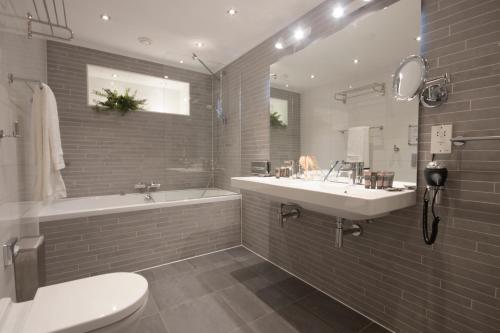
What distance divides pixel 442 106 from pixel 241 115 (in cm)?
219

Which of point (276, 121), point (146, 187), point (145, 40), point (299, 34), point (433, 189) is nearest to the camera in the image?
point (433, 189)

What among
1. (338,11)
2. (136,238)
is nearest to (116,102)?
(136,238)

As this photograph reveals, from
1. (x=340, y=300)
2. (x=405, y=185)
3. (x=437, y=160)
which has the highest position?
(x=437, y=160)

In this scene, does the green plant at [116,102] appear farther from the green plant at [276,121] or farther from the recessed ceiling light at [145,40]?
the green plant at [276,121]

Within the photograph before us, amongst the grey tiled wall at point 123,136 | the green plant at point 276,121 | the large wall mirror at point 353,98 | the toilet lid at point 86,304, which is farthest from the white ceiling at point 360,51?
the toilet lid at point 86,304

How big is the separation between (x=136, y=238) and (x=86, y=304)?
133cm

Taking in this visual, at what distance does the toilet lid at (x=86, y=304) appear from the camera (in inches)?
39.4

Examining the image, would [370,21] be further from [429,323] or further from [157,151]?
[157,151]

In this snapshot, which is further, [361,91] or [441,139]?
[361,91]

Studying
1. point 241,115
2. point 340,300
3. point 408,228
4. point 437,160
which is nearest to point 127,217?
point 241,115

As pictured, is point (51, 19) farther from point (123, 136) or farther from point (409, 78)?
point (409, 78)

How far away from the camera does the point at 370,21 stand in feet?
5.48

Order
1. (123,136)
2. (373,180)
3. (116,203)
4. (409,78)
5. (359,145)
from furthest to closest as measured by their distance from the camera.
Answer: (123,136), (116,203), (359,145), (373,180), (409,78)

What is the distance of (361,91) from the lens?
1784 millimetres
